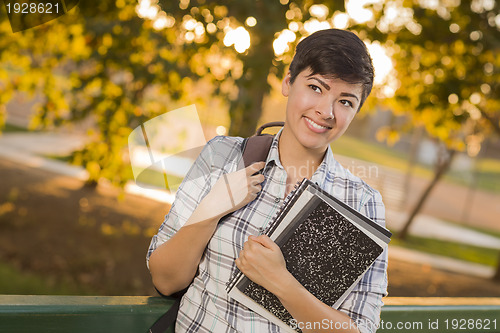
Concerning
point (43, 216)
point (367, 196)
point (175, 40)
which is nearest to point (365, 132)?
point (43, 216)

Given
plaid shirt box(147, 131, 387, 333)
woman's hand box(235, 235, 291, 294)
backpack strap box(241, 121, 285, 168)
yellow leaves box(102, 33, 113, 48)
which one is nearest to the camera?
woman's hand box(235, 235, 291, 294)

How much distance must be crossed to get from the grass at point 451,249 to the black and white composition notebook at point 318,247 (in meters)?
9.57

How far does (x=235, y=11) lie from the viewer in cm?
301

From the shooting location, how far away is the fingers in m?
1.34

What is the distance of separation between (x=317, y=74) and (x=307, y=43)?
0.34 ft

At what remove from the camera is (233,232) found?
1.37 metres

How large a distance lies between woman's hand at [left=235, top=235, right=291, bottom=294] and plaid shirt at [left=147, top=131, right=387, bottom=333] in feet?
0.38

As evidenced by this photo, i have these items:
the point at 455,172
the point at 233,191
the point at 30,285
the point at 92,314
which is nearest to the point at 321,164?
the point at 233,191

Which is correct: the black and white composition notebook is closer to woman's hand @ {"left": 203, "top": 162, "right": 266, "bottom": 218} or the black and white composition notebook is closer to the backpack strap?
woman's hand @ {"left": 203, "top": 162, "right": 266, "bottom": 218}

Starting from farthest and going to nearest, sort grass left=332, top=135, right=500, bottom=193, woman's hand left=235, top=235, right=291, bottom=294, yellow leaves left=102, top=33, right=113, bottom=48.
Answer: grass left=332, top=135, right=500, bottom=193 < yellow leaves left=102, top=33, right=113, bottom=48 < woman's hand left=235, top=235, right=291, bottom=294

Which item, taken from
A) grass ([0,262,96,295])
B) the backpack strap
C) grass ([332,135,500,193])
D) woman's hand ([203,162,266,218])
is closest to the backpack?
the backpack strap

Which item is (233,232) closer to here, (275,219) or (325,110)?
(275,219)

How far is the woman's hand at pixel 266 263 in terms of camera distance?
124 cm

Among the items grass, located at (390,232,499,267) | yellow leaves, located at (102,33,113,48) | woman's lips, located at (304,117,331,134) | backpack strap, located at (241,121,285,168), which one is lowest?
grass, located at (390,232,499,267)
